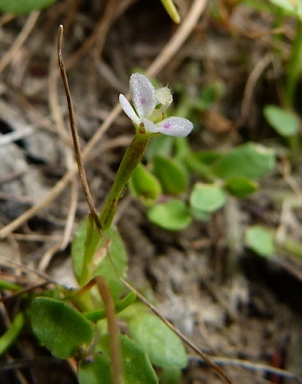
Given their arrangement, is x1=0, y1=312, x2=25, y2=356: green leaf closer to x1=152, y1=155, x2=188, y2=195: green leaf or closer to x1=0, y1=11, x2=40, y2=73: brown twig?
x1=152, y1=155, x2=188, y2=195: green leaf

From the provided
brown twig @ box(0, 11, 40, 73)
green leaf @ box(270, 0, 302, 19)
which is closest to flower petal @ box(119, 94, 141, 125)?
green leaf @ box(270, 0, 302, 19)

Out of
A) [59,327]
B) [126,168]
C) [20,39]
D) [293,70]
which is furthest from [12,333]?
[293,70]

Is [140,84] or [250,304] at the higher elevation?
[140,84]

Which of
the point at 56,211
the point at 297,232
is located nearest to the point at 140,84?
the point at 56,211

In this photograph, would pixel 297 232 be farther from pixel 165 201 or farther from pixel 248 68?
pixel 248 68

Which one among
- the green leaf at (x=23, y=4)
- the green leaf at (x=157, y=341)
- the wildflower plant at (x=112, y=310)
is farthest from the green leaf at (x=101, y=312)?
the green leaf at (x=23, y=4)

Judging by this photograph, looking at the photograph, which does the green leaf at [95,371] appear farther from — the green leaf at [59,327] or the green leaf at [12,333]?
the green leaf at [12,333]

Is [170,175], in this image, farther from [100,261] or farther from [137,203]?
[100,261]
